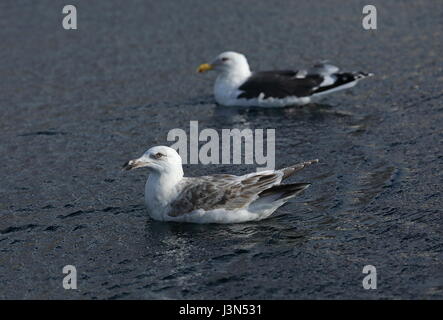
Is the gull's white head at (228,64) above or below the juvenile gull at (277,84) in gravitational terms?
above

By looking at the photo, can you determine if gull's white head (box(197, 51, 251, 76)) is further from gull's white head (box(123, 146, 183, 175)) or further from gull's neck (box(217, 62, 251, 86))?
gull's white head (box(123, 146, 183, 175))

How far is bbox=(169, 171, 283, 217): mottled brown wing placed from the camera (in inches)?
472

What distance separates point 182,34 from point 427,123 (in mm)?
9184

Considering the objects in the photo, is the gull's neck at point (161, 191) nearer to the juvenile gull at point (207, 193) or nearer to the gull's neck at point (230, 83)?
the juvenile gull at point (207, 193)

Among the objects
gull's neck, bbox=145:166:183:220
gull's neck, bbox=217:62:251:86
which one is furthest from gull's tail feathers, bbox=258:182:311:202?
gull's neck, bbox=217:62:251:86

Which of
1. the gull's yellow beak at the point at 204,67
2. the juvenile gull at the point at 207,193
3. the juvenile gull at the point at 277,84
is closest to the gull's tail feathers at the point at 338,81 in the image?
the juvenile gull at the point at 277,84

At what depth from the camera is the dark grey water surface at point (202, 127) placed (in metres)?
10.5

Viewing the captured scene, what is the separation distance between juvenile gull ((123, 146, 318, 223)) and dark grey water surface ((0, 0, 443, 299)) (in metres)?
0.21

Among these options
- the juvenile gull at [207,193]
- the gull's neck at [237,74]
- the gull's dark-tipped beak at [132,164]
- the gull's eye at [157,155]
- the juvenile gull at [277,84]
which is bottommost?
the juvenile gull at [207,193]

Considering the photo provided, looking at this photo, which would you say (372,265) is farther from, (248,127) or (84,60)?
(84,60)

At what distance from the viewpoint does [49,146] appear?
622 inches

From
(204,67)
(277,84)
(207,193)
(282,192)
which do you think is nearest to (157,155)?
(207,193)

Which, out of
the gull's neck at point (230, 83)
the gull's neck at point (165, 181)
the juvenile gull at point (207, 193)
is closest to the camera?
the juvenile gull at point (207, 193)

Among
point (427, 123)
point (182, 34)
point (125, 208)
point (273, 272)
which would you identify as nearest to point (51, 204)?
point (125, 208)
